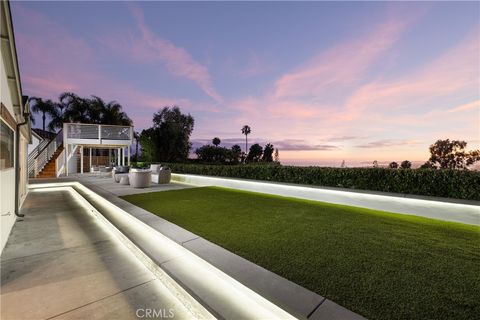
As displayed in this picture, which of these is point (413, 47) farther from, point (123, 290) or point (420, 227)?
point (123, 290)

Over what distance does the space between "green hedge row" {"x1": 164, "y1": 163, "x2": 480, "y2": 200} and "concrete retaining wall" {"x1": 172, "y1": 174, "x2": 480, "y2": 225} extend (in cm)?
58

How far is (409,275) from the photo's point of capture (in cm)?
241

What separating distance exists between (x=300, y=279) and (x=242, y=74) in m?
15.4

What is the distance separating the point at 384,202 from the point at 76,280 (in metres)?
6.47

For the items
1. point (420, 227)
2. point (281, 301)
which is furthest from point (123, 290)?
point (420, 227)

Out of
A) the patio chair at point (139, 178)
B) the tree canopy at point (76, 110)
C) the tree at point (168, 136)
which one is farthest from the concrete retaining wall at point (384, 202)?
the tree canopy at point (76, 110)

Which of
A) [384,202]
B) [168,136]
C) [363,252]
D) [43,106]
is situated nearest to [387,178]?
[384,202]

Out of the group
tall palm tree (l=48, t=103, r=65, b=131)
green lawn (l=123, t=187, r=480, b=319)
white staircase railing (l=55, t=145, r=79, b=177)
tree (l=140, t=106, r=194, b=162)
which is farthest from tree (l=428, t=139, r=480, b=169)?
tall palm tree (l=48, t=103, r=65, b=131)

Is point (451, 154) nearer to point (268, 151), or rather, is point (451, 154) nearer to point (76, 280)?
point (76, 280)

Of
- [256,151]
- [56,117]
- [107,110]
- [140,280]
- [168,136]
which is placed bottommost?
[140,280]

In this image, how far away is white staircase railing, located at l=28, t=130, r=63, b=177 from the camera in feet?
47.8

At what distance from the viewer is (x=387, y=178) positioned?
20.5ft

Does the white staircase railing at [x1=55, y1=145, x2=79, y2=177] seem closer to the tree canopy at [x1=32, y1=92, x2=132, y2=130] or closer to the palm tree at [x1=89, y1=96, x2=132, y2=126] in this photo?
the tree canopy at [x1=32, y1=92, x2=132, y2=130]

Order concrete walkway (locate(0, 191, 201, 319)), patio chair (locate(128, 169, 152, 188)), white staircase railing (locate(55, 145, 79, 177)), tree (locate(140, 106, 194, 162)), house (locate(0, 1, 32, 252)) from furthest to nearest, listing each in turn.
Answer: tree (locate(140, 106, 194, 162)) < white staircase railing (locate(55, 145, 79, 177)) < patio chair (locate(128, 169, 152, 188)) < house (locate(0, 1, 32, 252)) < concrete walkway (locate(0, 191, 201, 319))
